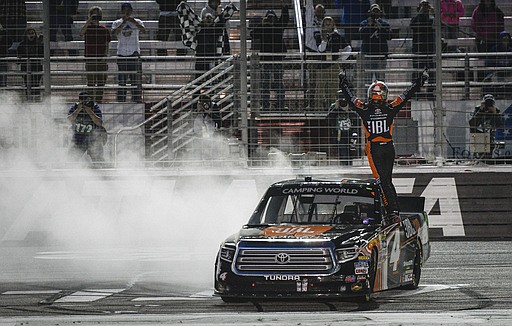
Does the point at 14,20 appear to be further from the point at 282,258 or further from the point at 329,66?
the point at 282,258

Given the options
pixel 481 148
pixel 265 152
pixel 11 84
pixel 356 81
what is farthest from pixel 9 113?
pixel 481 148

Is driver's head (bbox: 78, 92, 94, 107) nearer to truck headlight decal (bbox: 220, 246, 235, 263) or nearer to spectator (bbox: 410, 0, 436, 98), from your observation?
spectator (bbox: 410, 0, 436, 98)

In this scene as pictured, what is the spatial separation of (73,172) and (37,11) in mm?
3183

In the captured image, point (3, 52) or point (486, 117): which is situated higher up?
point (3, 52)

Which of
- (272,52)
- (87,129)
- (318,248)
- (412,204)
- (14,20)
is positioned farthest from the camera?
(14,20)

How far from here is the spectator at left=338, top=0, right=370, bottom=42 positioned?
1695cm

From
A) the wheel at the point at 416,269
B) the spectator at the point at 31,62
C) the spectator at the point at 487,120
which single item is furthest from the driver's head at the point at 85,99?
the wheel at the point at 416,269

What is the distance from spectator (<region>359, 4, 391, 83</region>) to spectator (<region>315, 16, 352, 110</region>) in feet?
1.05

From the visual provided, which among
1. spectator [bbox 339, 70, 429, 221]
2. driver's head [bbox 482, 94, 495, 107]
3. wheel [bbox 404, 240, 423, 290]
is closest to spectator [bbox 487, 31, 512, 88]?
driver's head [bbox 482, 94, 495, 107]

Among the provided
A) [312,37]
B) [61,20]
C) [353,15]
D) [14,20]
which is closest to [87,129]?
[61,20]

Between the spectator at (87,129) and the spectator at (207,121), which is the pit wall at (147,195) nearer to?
the spectator at (87,129)

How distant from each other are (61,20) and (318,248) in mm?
9633

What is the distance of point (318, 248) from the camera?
8.88 metres

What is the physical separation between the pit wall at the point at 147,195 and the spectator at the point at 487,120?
622 mm
